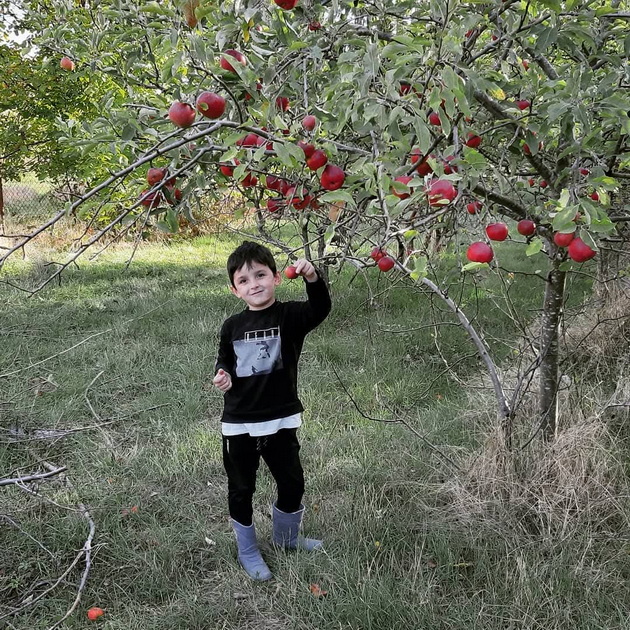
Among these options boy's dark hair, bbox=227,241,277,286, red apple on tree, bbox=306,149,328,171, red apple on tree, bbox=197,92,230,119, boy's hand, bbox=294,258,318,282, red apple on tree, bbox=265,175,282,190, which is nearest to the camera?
red apple on tree, bbox=197,92,230,119

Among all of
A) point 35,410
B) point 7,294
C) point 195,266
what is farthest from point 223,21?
point 195,266

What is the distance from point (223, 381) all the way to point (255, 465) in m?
0.39

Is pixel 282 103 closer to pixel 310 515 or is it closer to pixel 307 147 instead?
pixel 307 147

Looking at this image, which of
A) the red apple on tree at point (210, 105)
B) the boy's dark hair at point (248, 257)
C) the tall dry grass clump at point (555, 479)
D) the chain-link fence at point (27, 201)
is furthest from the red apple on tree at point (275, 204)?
the chain-link fence at point (27, 201)

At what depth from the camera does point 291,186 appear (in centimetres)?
182

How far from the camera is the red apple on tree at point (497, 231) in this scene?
1475mm

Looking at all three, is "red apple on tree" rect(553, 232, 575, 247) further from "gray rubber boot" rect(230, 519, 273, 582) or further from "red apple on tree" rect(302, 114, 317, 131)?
"gray rubber boot" rect(230, 519, 273, 582)

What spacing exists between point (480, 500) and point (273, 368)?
3.36 feet

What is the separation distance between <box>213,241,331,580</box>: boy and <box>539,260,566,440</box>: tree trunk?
96 cm

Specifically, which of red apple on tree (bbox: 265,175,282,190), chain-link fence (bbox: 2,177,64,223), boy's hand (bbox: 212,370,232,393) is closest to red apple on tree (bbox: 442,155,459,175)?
red apple on tree (bbox: 265,175,282,190)

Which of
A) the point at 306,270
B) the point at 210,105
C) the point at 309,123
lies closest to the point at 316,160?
the point at 309,123

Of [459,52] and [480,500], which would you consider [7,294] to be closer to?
[480,500]

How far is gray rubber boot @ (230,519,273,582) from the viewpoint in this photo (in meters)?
2.14

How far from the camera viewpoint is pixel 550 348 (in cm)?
237
